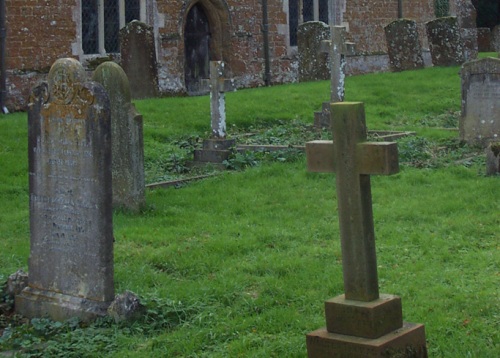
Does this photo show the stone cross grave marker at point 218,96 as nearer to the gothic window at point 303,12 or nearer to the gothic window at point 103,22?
the gothic window at point 103,22

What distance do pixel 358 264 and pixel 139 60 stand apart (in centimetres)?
1497

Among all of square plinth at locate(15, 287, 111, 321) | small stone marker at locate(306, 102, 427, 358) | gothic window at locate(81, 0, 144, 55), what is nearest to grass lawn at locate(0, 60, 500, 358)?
square plinth at locate(15, 287, 111, 321)

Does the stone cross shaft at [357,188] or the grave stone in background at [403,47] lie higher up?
the grave stone in background at [403,47]

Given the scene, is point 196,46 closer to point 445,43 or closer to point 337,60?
point 445,43

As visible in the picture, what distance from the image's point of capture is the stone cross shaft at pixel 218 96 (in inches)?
578

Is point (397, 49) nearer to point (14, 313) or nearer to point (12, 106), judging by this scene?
point (12, 106)

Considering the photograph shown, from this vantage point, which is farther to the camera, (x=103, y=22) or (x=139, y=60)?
(x=103, y=22)

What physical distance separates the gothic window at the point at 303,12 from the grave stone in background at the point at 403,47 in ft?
11.7

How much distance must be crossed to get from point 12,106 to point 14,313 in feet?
44.0

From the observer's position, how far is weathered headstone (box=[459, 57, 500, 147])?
14398 mm

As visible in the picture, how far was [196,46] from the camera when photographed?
25.7 m

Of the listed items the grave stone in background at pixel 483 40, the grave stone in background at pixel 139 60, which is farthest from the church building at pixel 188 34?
the grave stone in background at pixel 483 40

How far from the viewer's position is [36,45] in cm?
2127

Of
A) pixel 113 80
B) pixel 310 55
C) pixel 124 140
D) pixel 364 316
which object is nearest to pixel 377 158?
pixel 364 316
